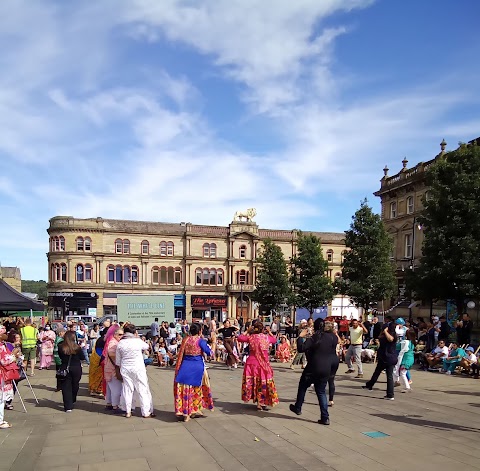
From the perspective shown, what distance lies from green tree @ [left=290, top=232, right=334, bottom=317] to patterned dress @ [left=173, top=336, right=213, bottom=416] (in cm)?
3193

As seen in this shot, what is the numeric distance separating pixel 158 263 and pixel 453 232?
38.1 m

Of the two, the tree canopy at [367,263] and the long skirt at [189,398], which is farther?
the tree canopy at [367,263]

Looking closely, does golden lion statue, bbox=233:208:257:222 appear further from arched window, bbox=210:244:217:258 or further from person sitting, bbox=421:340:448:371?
person sitting, bbox=421:340:448:371

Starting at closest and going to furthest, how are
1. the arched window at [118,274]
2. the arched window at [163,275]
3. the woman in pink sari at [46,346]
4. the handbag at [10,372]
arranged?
the handbag at [10,372] → the woman in pink sari at [46,346] → the arched window at [118,274] → the arched window at [163,275]

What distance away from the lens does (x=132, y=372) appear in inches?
330

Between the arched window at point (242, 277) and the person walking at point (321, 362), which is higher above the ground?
the arched window at point (242, 277)

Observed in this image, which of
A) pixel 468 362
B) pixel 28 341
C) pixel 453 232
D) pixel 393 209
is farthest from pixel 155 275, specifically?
pixel 468 362

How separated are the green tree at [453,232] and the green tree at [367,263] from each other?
235 inches

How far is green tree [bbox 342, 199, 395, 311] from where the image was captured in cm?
3152

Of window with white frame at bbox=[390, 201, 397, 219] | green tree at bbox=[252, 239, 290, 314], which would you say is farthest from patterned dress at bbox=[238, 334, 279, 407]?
green tree at bbox=[252, 239, 290, 314]

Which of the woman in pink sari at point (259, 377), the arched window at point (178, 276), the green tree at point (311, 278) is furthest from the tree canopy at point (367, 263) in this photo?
the arched window at point (178, 276)

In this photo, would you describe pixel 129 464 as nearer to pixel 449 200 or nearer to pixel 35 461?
pixel 35 461

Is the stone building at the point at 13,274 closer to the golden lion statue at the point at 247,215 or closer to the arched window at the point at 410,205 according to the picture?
the golden lion statue at the point at 247,215

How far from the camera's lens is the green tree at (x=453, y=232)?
23094 mm
